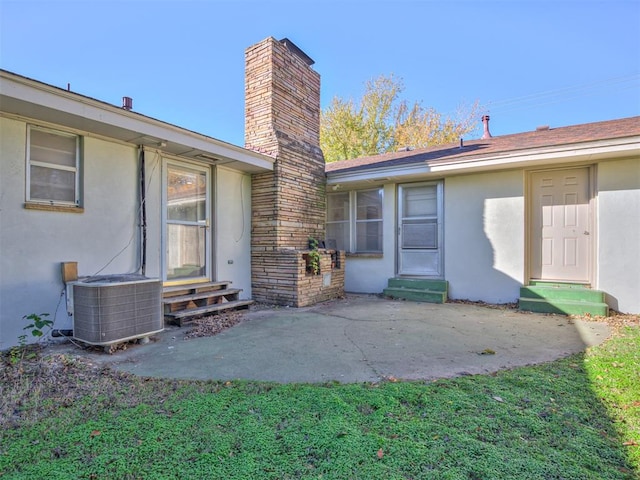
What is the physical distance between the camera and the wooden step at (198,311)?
468cm

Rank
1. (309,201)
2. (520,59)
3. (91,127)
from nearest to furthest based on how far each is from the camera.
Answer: (91,127) → (309,201) → (520,59)

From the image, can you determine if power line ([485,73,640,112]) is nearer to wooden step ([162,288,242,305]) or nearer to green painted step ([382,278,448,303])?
green painted step ([382,278,448,303])

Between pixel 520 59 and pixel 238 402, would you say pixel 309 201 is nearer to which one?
pixel 238 402

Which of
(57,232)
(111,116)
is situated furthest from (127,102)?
(57,232)

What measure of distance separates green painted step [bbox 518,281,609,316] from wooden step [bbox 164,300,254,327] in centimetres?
515

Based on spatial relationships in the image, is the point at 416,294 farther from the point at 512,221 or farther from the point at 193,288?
the point at 193,288

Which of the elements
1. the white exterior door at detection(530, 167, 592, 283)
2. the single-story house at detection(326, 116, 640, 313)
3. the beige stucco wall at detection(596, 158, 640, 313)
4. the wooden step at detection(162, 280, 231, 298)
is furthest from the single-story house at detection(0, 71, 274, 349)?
the beige stucco wall at detection(596, 158, 640, 313)

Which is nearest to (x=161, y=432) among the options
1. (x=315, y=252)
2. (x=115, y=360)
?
(x=115, y=360)

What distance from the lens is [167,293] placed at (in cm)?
503

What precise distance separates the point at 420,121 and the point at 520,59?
6133 millimetres

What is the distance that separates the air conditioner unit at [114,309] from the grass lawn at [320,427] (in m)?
0.64

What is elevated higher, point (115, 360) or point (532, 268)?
point (532, 268)

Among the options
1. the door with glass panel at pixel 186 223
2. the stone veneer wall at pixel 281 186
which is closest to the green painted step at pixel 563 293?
the stone veneer wall at pixel 281 186

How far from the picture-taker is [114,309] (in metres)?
3.52
